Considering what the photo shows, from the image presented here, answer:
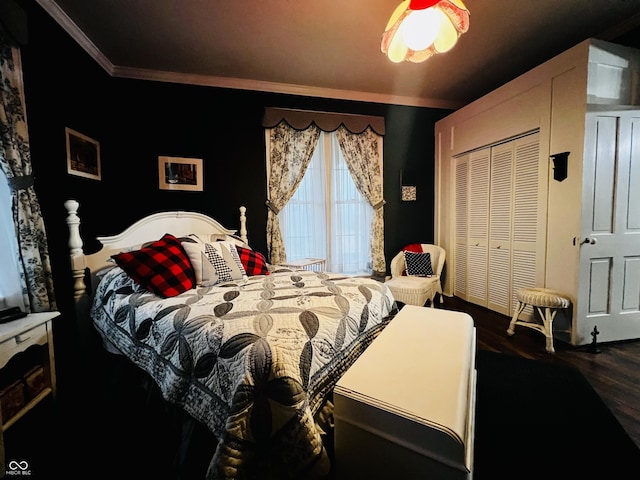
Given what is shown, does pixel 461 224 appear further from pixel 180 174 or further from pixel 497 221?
pixel 180 174

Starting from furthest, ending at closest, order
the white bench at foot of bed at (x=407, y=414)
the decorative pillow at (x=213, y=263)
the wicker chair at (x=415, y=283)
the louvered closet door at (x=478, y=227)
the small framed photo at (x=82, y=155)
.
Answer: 1. the louvered closet door at (x=478, y=227)
2. the wicker chair at (x=415, y=283)
3. the small framed photo at (x=82, y=155)
4. the decorative pillow at (x=213, y=263)
5. the white bench at foot of bed at (x=407, y=414)

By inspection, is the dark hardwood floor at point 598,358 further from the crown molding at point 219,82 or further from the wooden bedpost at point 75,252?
the wooden bedpost at point 75,252

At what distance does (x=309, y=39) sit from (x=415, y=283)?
8.85 ft

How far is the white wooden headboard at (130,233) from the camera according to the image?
2014 millimetres

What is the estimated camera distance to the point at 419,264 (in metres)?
3.53

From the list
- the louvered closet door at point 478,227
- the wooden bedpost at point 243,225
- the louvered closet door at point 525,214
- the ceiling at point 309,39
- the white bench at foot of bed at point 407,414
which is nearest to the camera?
the white bench at foot of bed at point 407,414

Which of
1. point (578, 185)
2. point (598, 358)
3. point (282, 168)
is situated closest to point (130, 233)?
point (282, 168)

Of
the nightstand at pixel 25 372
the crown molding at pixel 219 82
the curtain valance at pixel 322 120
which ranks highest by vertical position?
the crown molding at pixel 219 82

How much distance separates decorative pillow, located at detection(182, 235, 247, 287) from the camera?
1990 mm

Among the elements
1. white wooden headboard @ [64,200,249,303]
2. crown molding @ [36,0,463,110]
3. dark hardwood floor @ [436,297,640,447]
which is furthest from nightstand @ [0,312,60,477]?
dark hardwood floor @ [436,297,640,447]

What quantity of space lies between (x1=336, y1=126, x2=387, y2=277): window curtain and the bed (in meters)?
1.75

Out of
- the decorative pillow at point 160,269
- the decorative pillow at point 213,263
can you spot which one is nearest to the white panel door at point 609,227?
the decorative pillow at point 213,263

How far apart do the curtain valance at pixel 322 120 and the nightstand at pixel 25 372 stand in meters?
2.74

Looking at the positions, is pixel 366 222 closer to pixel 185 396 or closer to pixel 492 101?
pixel 492 101
